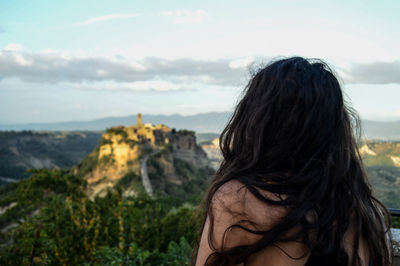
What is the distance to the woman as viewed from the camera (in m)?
1.30

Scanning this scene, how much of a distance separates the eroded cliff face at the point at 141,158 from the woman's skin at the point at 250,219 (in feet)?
120

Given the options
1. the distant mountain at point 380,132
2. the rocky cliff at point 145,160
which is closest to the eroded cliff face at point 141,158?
the rocky cliff at point 145,160

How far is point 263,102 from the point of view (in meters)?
1.51

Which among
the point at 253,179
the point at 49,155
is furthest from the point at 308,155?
the point at 49,155

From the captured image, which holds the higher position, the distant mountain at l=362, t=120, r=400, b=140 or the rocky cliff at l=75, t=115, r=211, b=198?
the distant mountain at l=362, t=120, r=400, b=140

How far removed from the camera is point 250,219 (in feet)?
4.25

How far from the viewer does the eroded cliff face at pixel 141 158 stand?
44.1 m

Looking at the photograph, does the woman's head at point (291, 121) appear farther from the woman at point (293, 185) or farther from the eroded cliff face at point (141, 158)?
the eroded cliff face at point (141, 158)

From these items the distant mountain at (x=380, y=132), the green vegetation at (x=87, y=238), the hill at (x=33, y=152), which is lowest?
the hill at (x=33, y=152)

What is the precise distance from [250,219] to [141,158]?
155 ft

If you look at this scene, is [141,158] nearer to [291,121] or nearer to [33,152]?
[291,121]

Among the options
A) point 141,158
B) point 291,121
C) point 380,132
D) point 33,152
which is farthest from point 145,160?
point 33,152

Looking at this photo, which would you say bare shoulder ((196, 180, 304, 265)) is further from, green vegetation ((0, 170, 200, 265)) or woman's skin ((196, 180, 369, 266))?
green vegetation ((0, 170, 200, 265))

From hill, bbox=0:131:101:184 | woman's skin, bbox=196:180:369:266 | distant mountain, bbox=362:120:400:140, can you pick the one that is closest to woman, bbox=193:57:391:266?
woman's skin, bbox=196:180:369:266
